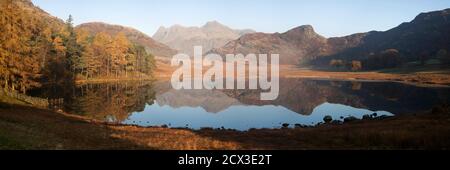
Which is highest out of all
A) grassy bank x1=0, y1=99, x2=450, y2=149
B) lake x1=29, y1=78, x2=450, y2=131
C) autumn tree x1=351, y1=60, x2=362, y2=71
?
autumn tree x1=351, y1=60, x2=362, y2=71

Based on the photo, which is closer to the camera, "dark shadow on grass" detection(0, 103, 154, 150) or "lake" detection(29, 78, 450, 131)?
"dark shadow on grass" detection(0, 103, 154, 150)

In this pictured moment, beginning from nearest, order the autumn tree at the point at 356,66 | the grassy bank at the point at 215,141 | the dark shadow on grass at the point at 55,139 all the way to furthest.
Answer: the dark shadow on grass at the point at 55,139, the grassy bank at the point at 215,141, the autumn tree at the point at 356,66

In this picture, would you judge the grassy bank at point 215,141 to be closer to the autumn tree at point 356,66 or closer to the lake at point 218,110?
Result: the lake at point 218,110

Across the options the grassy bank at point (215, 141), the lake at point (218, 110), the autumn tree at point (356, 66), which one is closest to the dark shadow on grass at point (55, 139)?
the grassy bank at point (215, 141)

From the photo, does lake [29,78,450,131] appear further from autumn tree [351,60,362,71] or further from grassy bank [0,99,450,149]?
autumn tree [351,60,362,71]

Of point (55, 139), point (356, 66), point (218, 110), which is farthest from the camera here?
point (356, 66)

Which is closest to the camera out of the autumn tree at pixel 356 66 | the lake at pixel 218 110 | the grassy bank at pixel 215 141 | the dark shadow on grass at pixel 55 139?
the dark shadow on grass at pixel 55 139

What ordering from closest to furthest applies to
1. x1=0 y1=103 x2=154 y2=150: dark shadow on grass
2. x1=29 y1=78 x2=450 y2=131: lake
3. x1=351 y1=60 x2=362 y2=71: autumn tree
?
x1=0 y1=103 x2=154 y2=150: dark shadow on grass → x1=29 y1=78 x2=450 y2=131: lake → x1=351 y1=60 x2=362 y2=71: autumn tree

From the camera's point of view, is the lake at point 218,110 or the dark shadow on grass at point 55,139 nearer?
the dark shadow on grass at point 55,139

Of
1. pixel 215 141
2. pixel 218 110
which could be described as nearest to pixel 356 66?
pixel 218 110

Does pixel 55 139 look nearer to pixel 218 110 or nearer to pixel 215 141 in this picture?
pixel 215 141

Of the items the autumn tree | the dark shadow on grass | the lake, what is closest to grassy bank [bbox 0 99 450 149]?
the dark shadow on grass

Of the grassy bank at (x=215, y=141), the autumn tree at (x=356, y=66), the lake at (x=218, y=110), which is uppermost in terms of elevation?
the autumn tree at (x=356, y=66)

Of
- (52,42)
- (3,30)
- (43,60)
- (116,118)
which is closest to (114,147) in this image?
(116,118)
